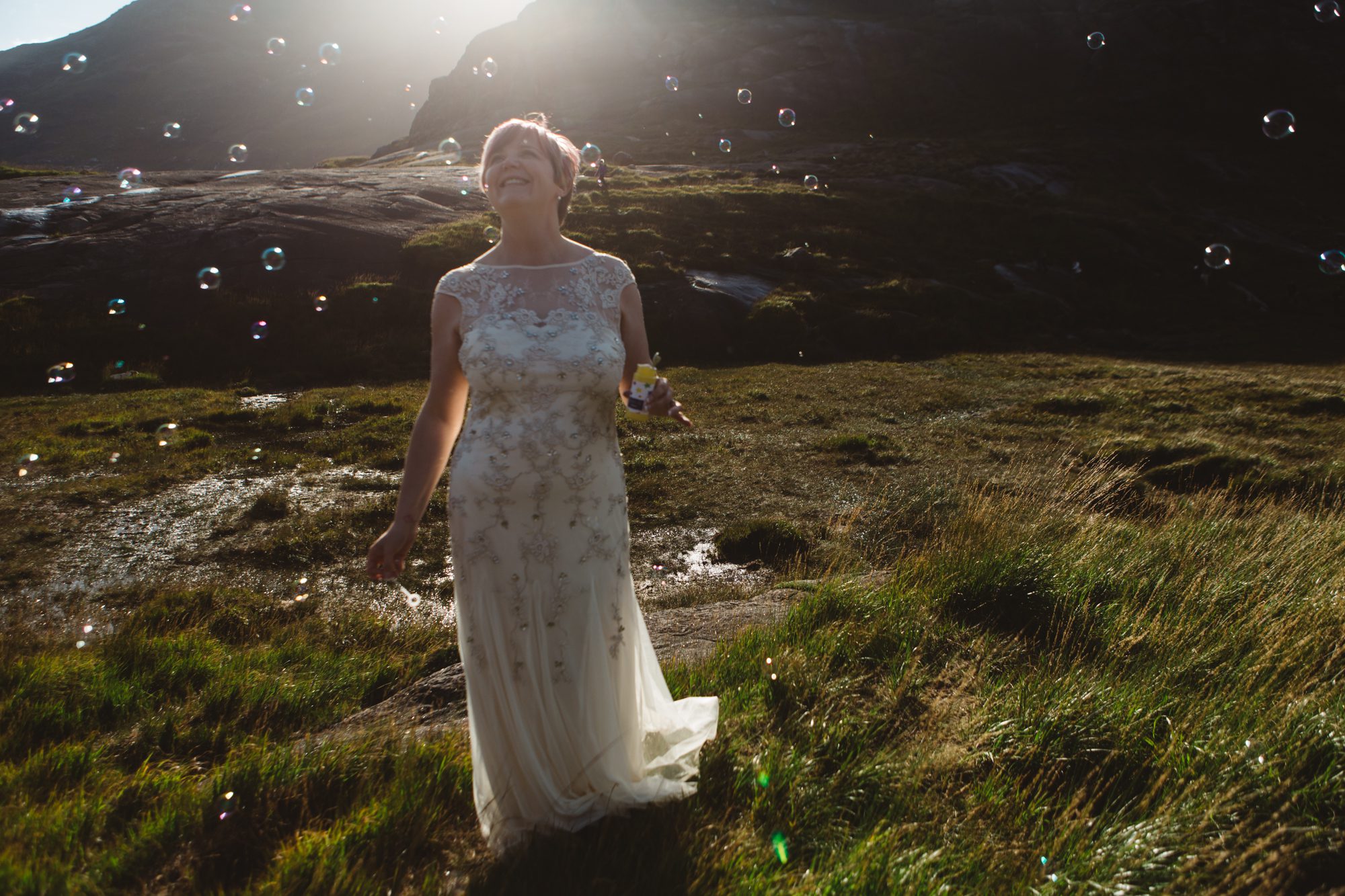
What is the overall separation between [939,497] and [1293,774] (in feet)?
22.1

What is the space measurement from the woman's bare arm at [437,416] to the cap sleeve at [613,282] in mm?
644

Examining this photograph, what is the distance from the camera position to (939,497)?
9852 mm

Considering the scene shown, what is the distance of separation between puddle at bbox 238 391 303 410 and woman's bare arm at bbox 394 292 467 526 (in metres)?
13.7

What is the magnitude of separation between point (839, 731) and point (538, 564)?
1.66 metres

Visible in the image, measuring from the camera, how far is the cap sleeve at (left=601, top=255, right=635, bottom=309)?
3.54 m

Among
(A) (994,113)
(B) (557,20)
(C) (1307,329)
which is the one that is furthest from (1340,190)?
(B) (557,20)

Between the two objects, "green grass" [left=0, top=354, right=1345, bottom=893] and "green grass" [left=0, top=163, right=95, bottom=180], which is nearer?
"green grass" [left=0, top=354, right=1345, bottom=893]

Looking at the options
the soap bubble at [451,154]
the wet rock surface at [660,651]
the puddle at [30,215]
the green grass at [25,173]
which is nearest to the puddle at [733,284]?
the wet rock surface at [660,651]

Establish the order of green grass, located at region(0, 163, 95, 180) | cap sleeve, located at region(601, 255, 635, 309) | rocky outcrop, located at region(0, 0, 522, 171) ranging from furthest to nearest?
rocky outcrop, located at region(0, 0, 522, 171) < green grass, located at region(0, 163, 95, 180) < cap sleeve, located at region(601, 255, 635, 309)

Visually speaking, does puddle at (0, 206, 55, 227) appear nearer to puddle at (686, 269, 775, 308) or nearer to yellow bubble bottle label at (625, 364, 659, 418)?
puddle at (686, 269, 775, 308)

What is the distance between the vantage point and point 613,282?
11.7ft

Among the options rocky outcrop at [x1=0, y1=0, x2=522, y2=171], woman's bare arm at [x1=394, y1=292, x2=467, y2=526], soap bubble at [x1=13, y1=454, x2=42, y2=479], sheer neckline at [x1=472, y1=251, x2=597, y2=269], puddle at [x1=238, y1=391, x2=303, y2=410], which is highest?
rocky outcrop at [x1=0, y1=0, x2=522, y2=171]

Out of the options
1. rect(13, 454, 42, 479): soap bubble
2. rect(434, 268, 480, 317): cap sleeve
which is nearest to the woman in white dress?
rect(434, 268, 480, 317): cap sleeve

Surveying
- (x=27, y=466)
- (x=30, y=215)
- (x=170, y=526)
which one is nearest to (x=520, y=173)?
(x=170, y=526)
